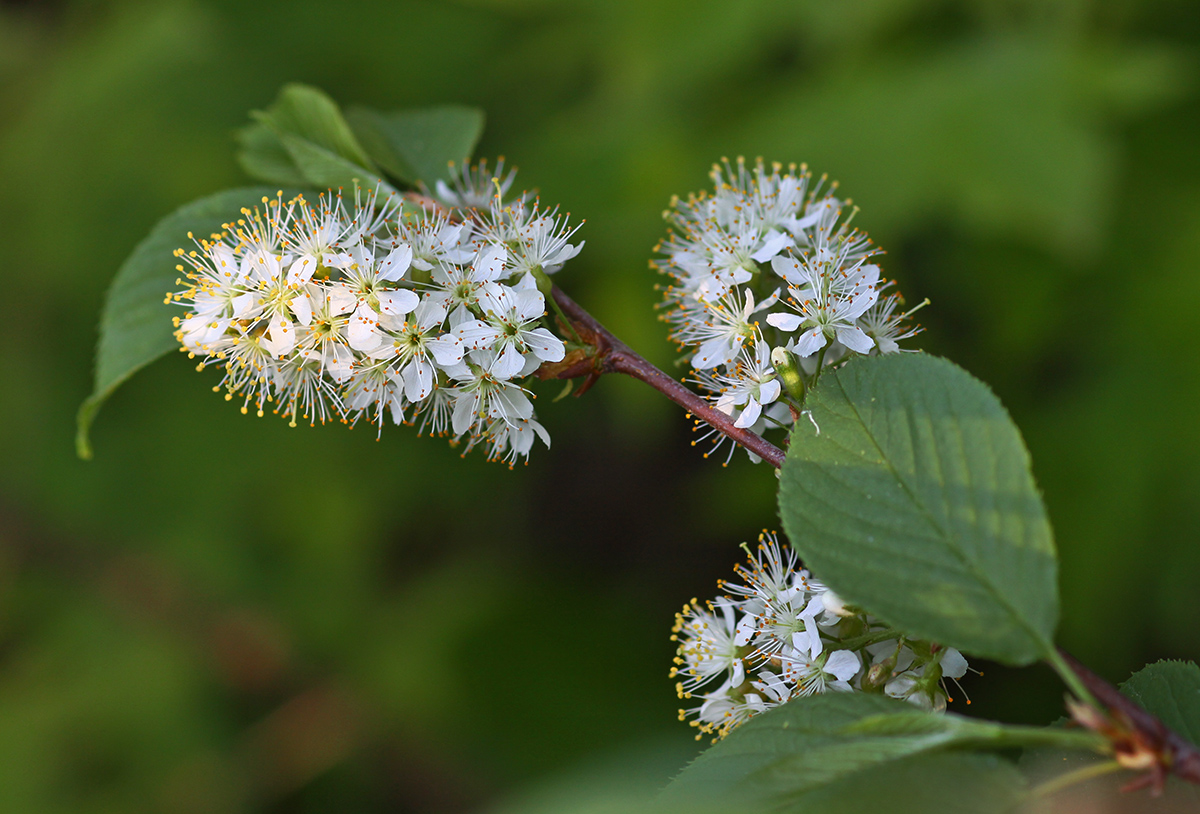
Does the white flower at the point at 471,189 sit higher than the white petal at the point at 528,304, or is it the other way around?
the white flower at the point at 471,189

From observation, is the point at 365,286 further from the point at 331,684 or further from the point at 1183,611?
the point at 331,684

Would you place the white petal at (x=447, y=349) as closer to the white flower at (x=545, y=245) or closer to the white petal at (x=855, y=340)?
the white flower at (x=545, y=245)

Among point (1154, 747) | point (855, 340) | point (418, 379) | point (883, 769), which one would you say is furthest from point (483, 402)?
point (1154, 747)

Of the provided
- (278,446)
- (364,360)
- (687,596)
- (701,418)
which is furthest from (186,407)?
(701,418)

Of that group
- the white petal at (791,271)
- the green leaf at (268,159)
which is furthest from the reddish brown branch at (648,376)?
the green leaf at (268,159)

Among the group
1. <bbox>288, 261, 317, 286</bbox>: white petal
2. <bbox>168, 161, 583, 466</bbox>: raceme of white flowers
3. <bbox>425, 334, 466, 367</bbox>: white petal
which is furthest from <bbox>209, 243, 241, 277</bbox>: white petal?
<bbox>425, 334, 466, 367</bbox>: white petal

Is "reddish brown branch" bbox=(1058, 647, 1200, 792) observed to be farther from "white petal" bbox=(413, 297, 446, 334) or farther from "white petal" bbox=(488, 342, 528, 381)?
"white petal" bbox=(413, 297, 446, 334)
